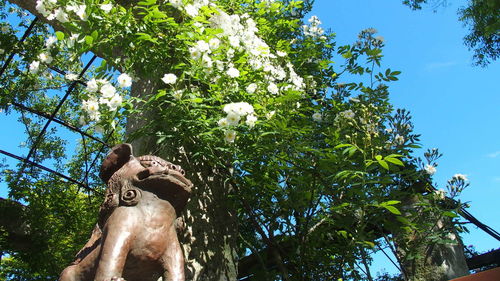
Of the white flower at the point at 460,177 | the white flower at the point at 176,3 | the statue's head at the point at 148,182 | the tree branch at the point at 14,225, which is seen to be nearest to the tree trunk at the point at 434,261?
the white flower at the point at 460,177

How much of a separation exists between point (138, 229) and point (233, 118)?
3.20ft

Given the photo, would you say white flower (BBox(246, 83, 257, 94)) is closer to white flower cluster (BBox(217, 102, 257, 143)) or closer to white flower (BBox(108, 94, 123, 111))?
white flower cluster (BBox(217, 102, 257, 143))

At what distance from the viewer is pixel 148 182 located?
1.92 meters

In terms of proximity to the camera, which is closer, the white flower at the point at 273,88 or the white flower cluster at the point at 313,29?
the white flower at the point at 273,88

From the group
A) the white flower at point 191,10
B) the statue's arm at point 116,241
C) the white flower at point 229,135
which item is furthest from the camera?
the white flower at point 191,10

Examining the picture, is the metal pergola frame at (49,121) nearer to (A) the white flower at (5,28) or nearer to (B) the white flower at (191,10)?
(A) the white flower at (5,28)

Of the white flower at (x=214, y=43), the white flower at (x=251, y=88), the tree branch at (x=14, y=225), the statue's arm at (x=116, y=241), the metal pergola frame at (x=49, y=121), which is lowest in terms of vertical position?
the statue's arm at (x=116, y=241)

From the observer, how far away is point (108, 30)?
2.97m

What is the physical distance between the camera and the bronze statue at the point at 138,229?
1.72 m

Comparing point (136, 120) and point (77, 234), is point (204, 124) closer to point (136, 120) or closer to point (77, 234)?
point (136, 120)

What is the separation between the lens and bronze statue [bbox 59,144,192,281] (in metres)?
1.72

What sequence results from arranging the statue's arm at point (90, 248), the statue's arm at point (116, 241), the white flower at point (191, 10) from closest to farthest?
the statue's arm at point (116, 241), the statue's arm at point (90, 248), the white flower at point (191, 10)

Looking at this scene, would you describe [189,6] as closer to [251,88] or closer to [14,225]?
[251,88]

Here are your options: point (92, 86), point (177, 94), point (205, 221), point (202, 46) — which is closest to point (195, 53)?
point (202, 46)
